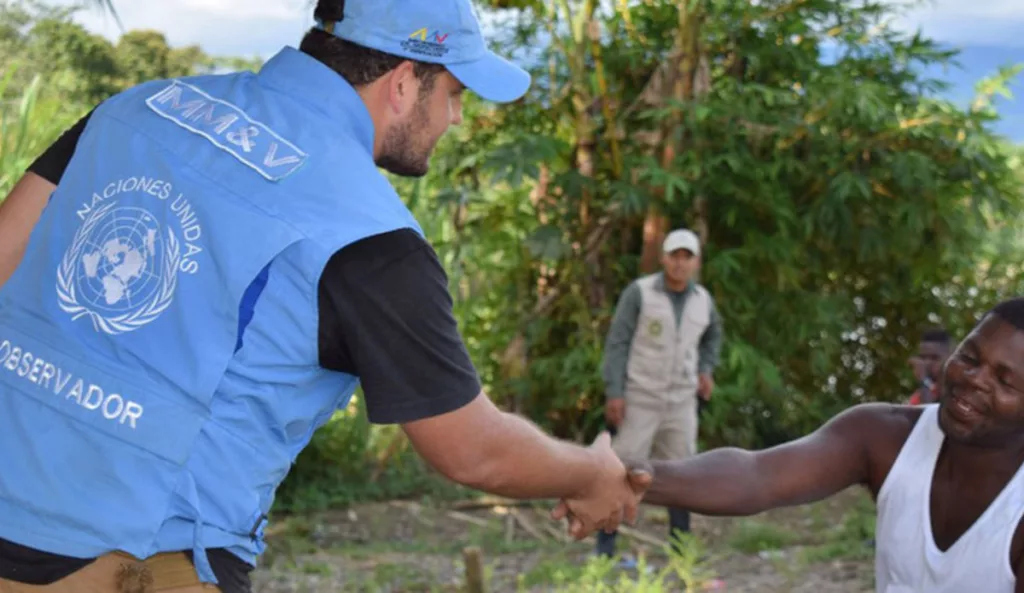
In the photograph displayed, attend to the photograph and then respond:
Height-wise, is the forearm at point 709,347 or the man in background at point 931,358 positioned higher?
the man in background at point 931,358

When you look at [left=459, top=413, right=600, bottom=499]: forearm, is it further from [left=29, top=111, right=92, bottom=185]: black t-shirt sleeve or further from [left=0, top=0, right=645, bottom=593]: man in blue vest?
[left=29, top=111, right=92, bottom=185]: black t-shirt sleeve

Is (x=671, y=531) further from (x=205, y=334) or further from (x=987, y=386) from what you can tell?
(x=205, y=334)

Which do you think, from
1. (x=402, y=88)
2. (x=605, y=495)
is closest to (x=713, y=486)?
(x=605, y=495)

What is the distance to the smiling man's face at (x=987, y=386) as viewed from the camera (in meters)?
2.40

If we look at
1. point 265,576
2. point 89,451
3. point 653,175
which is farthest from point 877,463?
point 653,175

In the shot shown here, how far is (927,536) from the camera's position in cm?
244

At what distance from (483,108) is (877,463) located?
533cm

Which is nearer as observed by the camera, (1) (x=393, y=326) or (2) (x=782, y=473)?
(1) (x=393, y=326)

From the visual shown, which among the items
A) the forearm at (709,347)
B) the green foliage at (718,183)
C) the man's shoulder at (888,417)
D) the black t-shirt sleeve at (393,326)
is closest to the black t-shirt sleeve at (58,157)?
the black t-shirt sleeve at (393,326)

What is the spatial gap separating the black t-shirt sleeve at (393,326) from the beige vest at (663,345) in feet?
14.3

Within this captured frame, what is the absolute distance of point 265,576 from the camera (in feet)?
19.1

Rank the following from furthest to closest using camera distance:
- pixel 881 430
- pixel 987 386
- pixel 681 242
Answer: pixel 681 242 < pixel 881 430 < pixel 987 386

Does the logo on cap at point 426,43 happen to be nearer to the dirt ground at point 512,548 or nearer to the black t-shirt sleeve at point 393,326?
the black t-shirt sleeve at point 393,326

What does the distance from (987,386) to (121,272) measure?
1480 millimetres
